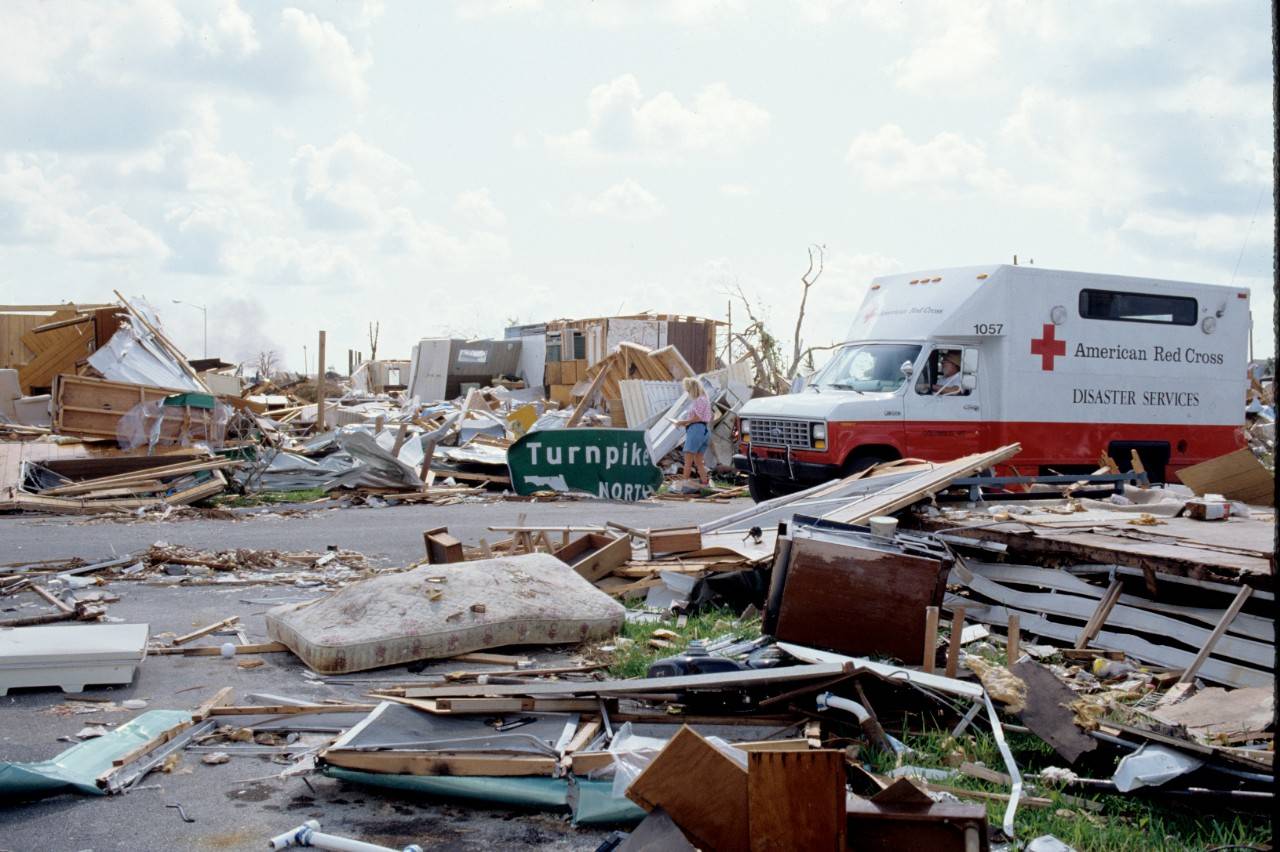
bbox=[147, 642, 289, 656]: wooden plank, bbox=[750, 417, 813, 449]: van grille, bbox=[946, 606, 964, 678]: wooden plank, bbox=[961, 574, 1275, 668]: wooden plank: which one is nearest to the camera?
bbox=[946, 606, 964, 678]: wooden plank

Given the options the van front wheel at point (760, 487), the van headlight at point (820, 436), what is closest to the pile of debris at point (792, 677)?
the van headlight at point (820, 436)

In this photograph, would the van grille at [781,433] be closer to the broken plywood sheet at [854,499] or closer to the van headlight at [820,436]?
the van headlight at [820,436]

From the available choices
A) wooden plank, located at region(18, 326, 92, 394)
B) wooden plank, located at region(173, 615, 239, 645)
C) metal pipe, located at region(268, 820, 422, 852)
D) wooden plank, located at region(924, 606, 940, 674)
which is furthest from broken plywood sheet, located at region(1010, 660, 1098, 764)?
wooden plank, located at region(18, 326, 92, 394)

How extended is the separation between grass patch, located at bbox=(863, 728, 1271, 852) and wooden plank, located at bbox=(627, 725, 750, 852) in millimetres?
1244

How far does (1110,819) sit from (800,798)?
1608 millimetres

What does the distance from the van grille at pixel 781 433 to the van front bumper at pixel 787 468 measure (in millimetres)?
207

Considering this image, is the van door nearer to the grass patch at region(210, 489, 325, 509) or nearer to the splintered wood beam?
the splintered wood beam

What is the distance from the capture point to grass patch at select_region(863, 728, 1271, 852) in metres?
3.89

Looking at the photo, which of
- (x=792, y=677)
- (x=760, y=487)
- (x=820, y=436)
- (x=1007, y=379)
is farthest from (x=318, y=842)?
(x=1007, y=379)

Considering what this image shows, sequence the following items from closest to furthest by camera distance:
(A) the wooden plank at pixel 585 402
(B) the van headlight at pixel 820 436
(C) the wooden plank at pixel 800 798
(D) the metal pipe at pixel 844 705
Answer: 1. (C) the wooden plank at pixel 800 798
2. (D) the metal pipe at pixel 844 705
3. (B) the van headlight at pixel 820 436
4. (A) the wooden plank at pixel 585 402

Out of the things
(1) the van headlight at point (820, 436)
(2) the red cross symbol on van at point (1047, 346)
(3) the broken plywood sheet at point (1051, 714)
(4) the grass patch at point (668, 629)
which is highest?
(2) the red cross symbol on van at point (1047, 346)

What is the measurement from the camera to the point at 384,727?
4.84 m

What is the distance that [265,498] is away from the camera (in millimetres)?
16281

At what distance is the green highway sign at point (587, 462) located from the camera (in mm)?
16812
